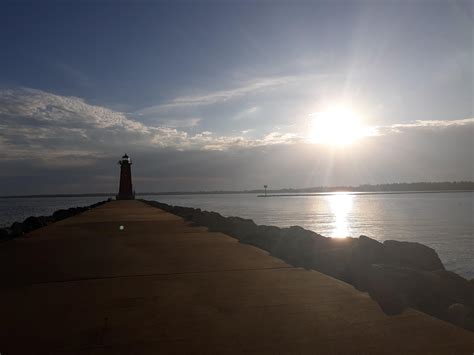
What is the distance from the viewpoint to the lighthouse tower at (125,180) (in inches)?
2098

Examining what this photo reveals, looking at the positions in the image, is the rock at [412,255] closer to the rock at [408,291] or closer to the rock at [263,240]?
the rock at [263,240]

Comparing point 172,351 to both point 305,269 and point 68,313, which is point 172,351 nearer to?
point 68,313

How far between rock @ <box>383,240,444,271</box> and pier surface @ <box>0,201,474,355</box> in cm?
236

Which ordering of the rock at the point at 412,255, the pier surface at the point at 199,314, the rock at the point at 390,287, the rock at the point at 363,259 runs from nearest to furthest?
the pier surface at the point at 199,314 → the rock at the point at 390,287 → the rock at the point at 363,259 → the rock at the point at 412,255

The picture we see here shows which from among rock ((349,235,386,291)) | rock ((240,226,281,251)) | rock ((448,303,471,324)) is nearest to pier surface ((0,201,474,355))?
rock ((349,235,386,291))

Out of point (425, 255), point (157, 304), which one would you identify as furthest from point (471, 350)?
point (425, 255)

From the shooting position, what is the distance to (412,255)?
23.9 feet

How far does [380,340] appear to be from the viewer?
260 centimetres

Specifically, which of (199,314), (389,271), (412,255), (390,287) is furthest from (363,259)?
(199,314)

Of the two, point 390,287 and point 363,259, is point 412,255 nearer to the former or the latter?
point 363,259

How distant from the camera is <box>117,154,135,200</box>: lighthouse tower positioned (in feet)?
175

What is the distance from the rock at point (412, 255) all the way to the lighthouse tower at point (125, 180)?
49.0 m

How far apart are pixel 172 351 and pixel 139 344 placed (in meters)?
0.26

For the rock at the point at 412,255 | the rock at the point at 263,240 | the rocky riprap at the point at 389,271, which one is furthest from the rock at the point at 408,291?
the rock at the point at 263,240
